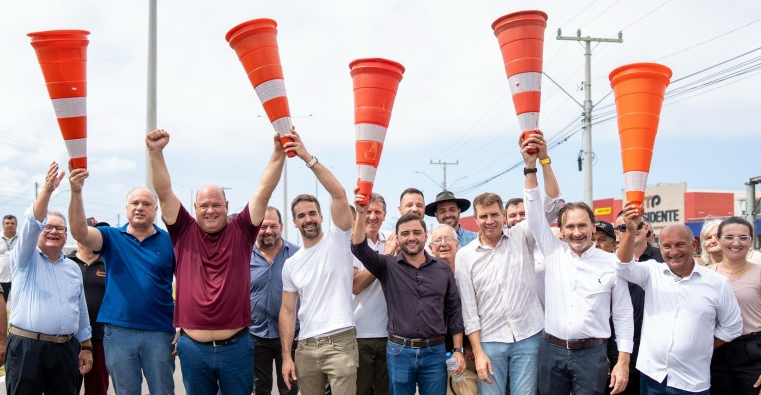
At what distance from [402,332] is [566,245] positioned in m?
1.51

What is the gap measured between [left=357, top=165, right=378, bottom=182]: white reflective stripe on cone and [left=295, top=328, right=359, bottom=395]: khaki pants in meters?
1.25

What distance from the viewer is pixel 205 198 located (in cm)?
484

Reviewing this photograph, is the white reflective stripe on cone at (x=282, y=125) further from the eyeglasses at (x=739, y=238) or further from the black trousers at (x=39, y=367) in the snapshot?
the eyeglasses at (x=739, y=238)

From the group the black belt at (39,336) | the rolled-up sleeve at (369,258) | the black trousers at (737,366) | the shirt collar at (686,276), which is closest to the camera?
the shirt collar at (686,276)

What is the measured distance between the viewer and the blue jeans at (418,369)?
4.95 meters

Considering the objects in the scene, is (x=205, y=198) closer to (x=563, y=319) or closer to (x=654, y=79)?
(x=563, y=319)

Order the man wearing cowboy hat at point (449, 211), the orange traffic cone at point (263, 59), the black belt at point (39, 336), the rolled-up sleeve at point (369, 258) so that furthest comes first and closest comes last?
the man wearing cowboy hat at point (449, 211) < the black belt at point (39, 336) < the rolled-up sleeve at point (369, 258) < the orange traffic cone at point (263, 59)

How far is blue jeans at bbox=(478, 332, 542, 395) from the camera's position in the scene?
5.05 metres

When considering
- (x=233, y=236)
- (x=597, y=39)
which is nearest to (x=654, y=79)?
(x=233, y=236)

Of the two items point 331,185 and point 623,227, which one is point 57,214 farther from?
point 623,227

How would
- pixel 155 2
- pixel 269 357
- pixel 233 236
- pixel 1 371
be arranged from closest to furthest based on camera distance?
pixel 233 236 → pixel 269 357 → pixel 1 371 → pixel 155 2

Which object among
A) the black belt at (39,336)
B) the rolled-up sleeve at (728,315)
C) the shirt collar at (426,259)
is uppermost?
the shirt collar at (426,259)

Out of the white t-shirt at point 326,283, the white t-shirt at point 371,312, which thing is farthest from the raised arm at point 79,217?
the white t-shirt at point 371,312

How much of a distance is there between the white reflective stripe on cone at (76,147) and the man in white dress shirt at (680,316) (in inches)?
160
